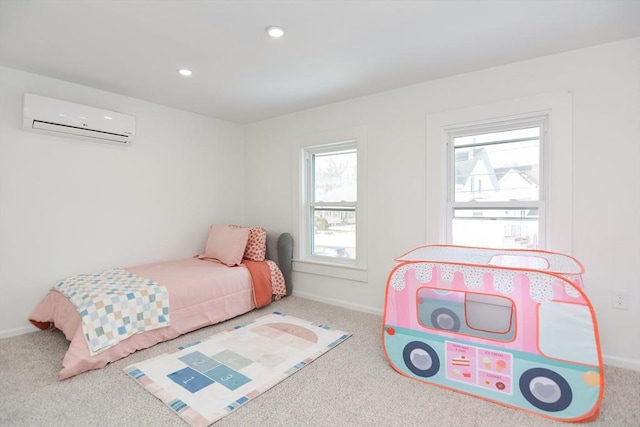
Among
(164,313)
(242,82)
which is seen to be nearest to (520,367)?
(164,313)

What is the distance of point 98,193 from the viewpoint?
3.19m

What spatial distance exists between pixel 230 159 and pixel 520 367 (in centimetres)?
388

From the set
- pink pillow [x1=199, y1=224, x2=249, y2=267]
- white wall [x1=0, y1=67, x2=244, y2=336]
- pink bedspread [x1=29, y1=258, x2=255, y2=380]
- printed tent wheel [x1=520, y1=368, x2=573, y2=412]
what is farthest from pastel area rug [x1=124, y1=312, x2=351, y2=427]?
white wall [x1=0, y1=67, x2=244, y2=336]

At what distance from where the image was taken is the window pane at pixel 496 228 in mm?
2588

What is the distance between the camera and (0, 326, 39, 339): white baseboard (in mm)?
2676

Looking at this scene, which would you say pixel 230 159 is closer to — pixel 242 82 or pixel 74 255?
pixel 242 82

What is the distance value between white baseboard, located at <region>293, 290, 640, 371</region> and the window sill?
0.28m

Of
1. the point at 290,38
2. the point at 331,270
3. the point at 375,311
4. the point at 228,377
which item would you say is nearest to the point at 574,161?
the point at 375,311

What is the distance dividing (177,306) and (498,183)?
9.54ft

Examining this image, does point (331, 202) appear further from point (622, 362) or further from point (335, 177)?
point (622, 362)

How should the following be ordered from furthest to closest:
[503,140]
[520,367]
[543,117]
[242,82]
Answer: [242,82] → [503,140] → [543,117] → [520,367]

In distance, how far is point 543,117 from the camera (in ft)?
8.13

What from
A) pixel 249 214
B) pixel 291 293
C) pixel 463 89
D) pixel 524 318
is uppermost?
pixel 463 89

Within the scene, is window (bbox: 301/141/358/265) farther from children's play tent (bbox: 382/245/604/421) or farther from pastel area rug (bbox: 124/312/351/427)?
children's play tent (bbox: 382/245/604/421)
